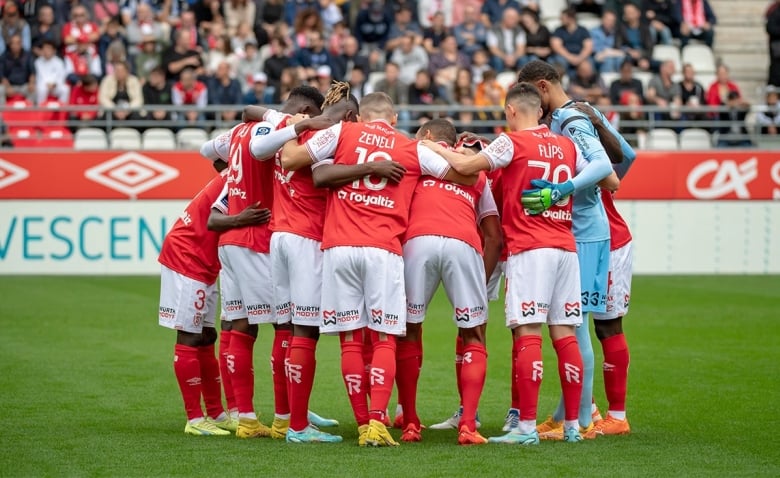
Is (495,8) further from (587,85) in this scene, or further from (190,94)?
(190,94)

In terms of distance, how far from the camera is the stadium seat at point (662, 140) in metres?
23.4

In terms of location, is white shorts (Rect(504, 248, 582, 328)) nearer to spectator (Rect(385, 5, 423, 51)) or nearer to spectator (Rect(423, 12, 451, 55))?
spectator (Rect(423, 12, 451, 55))

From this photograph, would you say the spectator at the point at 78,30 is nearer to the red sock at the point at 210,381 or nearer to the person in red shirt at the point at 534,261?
the red sock at the point at 210,381

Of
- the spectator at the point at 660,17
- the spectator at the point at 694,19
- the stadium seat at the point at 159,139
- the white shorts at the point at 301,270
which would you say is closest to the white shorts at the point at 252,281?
the white shorts at the point at 301,270

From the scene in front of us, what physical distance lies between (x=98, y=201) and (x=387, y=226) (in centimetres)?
1388

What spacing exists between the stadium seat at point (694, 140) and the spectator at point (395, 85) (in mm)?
5154

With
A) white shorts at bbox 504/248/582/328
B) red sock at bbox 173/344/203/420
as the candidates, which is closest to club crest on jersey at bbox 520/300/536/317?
white shorts at bbox 504/248/582/328

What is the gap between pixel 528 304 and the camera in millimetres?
8727

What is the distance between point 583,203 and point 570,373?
1308mm

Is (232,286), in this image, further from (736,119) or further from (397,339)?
(736,119)

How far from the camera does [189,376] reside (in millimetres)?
9344

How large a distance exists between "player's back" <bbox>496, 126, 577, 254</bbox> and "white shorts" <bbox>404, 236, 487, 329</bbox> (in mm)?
320

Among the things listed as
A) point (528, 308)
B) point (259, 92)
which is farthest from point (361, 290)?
point (259, 92)

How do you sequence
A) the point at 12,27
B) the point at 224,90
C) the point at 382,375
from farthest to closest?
1. the point at 12,27
2. the point at 224,90
3. the point at 382,375
